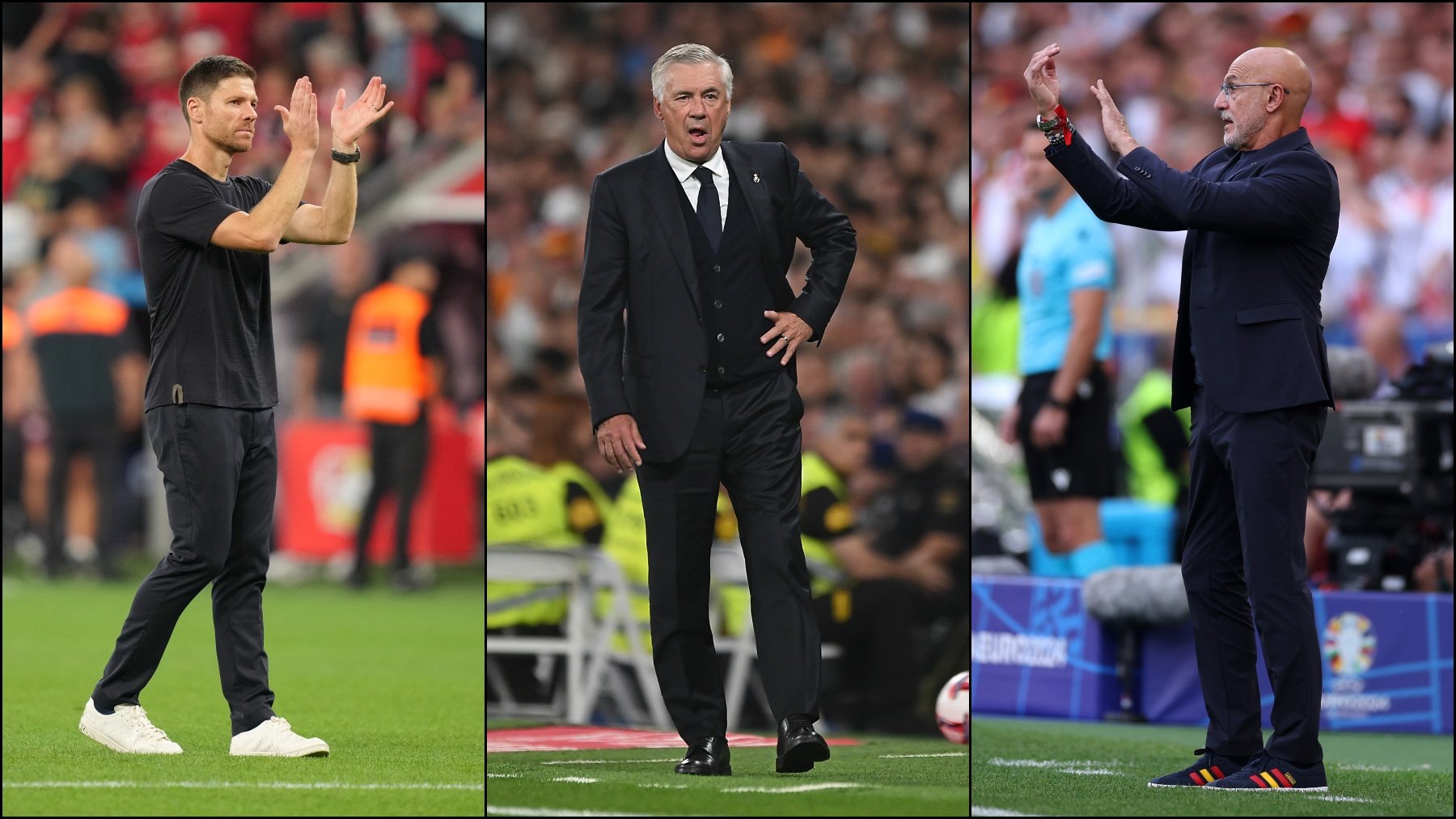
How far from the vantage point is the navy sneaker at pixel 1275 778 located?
5.02 meters

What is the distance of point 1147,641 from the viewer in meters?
7.76

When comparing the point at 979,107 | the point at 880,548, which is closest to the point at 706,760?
the point at 880,548

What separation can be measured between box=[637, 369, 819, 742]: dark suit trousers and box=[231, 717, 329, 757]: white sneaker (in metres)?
1.08

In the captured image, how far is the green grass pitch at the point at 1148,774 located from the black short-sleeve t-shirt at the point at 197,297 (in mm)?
2453

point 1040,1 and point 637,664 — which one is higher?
point 1040,1

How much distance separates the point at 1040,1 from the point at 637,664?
34.8 feet

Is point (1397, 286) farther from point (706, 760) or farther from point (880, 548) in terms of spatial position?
point (706, 760)

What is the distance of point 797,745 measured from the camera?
4926 mm

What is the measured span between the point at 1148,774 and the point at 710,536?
1.63 m

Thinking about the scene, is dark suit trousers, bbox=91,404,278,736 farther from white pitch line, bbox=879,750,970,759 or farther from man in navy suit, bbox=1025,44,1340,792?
man in navy suit, bbox=1025,44,1340,792

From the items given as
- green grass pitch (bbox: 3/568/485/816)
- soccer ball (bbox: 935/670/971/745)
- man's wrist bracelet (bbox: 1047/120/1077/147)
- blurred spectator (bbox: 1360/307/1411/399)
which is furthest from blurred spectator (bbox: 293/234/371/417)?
man's wrist bracelet (bbox: 1047/120/1077/147)

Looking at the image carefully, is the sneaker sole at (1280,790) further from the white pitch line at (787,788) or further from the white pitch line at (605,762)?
the white pitch line at (605,762)

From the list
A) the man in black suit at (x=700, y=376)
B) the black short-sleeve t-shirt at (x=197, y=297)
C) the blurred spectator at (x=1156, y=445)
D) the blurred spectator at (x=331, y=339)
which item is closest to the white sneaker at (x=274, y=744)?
the black short-sleeve t-shirt at (x=197, y=297)

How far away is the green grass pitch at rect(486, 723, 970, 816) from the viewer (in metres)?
4.29
